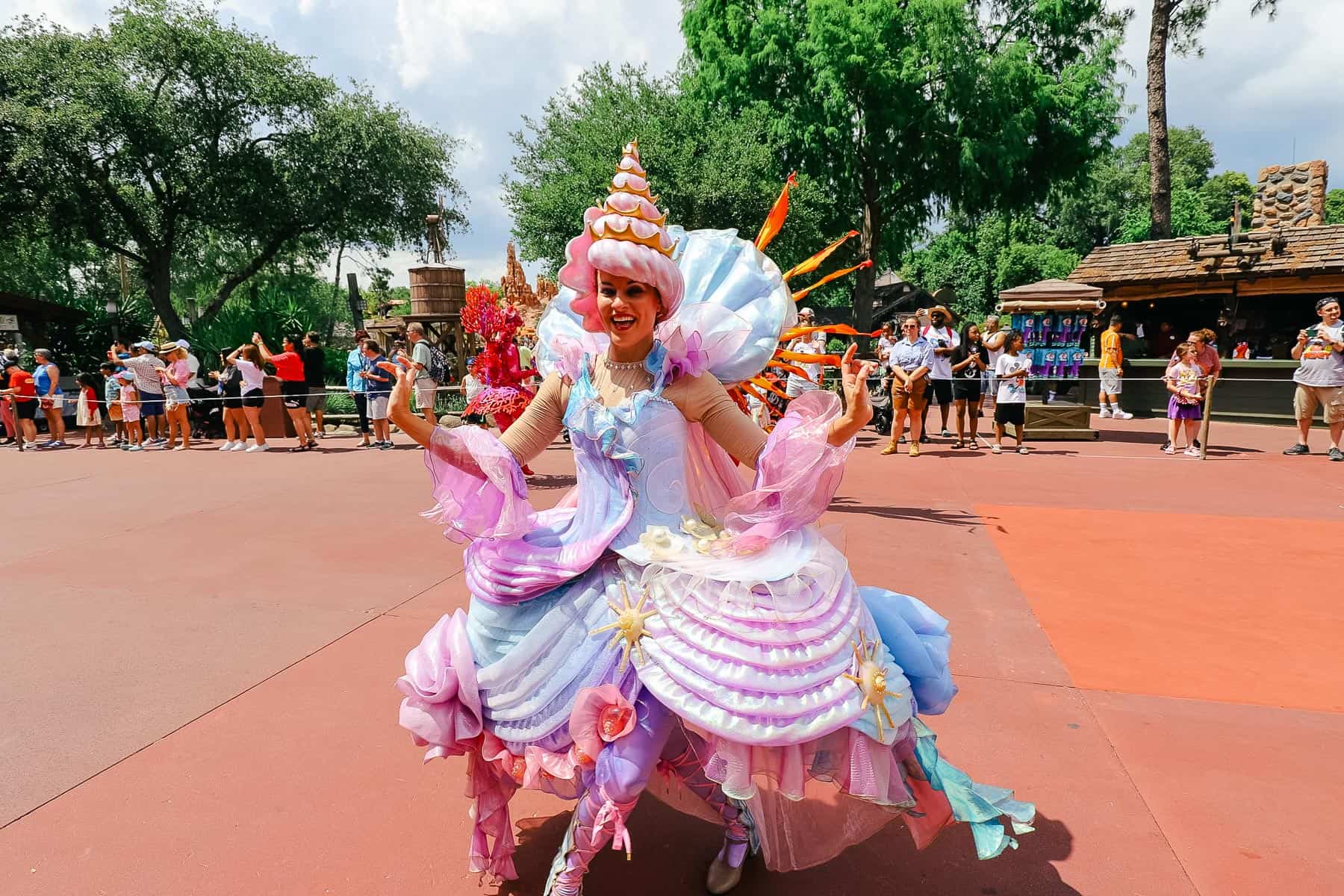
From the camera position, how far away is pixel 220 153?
19.8 m

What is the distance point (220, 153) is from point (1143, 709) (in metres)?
23.0

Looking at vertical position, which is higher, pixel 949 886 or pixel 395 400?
pixel 395 400

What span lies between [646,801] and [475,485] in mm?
1353

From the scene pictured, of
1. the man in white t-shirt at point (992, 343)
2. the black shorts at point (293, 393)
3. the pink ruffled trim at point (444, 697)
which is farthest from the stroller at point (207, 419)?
the pink ruffled trim at point (444, 697)

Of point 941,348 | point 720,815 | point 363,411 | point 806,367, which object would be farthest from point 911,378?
point 720,815

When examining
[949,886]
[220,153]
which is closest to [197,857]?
[949,886]

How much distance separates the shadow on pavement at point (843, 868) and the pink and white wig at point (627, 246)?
162cm

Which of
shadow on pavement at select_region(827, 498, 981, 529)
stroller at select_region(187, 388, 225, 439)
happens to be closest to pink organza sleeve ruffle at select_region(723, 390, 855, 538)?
shadow on pavement at select_region(827, 498, 981, 529)

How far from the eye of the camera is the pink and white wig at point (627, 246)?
2.07 m

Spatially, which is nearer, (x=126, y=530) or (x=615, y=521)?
(x=615, y=521)

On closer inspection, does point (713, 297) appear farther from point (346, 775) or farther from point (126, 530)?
point (126, 530)

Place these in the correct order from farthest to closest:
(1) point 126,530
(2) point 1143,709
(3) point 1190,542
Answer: (1) point 126,530 < (3) point 1190,542 < (2) point 1143,709

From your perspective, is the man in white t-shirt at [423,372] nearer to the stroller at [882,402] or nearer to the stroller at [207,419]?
the stroller at [207,419]

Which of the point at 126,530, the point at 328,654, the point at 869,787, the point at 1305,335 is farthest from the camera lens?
the point at 1305,335
